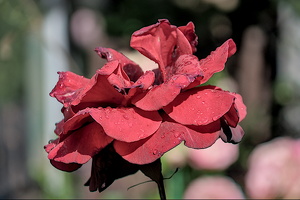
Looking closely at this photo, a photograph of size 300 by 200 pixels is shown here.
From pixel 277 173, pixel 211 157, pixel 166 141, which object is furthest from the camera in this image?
pixel 211 157

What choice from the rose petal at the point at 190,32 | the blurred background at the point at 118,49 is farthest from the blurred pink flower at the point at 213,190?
the blurred background at the point at 118,49

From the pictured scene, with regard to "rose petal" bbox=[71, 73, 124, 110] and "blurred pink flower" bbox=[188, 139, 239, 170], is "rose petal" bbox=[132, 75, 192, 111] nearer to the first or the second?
"rose petal" bbox=[71, 73, 124, 110]

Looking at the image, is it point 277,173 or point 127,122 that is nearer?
point 127,122

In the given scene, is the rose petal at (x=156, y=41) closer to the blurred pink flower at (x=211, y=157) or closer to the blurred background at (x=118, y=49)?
the blurred pink flower at (x=211, y=157)

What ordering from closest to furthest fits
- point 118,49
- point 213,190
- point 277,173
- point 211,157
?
point 277,173
point 213,190
point 211,157
point 118,49

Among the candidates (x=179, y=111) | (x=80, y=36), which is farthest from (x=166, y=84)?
(x=80, y=36)

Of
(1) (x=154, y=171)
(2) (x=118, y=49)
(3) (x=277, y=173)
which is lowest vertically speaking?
(2) (x=118, y=49)

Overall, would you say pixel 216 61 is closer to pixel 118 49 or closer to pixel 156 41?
pixel 156 41

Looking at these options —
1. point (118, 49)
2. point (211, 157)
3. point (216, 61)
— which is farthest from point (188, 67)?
point (118, 49)
